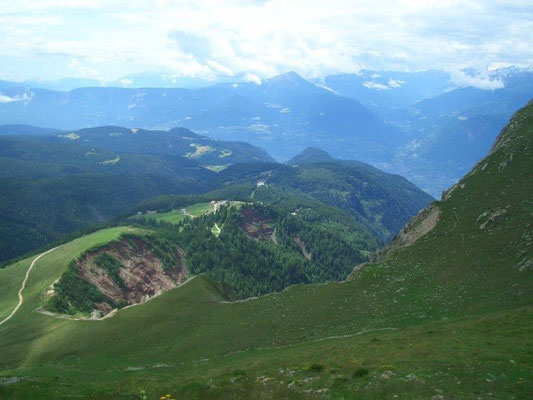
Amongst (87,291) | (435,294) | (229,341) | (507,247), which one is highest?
(507,247)

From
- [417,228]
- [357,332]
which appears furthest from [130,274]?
[357,332]

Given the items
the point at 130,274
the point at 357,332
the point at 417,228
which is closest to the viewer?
the point at 357,332

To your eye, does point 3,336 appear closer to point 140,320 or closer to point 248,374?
point 140,320

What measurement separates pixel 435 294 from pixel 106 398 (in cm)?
4815

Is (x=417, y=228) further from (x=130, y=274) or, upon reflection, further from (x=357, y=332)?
(x=130, y=274)

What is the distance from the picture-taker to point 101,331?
7975 centimetres

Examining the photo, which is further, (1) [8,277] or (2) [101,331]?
(1) [8,277]

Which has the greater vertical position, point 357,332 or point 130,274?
point 357,332

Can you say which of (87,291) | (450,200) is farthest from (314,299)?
(87,291)

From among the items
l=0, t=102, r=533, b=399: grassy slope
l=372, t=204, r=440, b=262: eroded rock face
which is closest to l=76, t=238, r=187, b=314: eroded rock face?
l=0, t=102, r=533, b=399: grassy slope

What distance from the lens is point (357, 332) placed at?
190 feet

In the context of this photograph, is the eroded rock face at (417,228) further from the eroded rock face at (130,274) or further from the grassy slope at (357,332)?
the eroded rock face at (130,274)

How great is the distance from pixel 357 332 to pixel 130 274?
125752 mm

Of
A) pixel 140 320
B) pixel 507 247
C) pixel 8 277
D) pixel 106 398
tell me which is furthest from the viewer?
pixel 8 277
